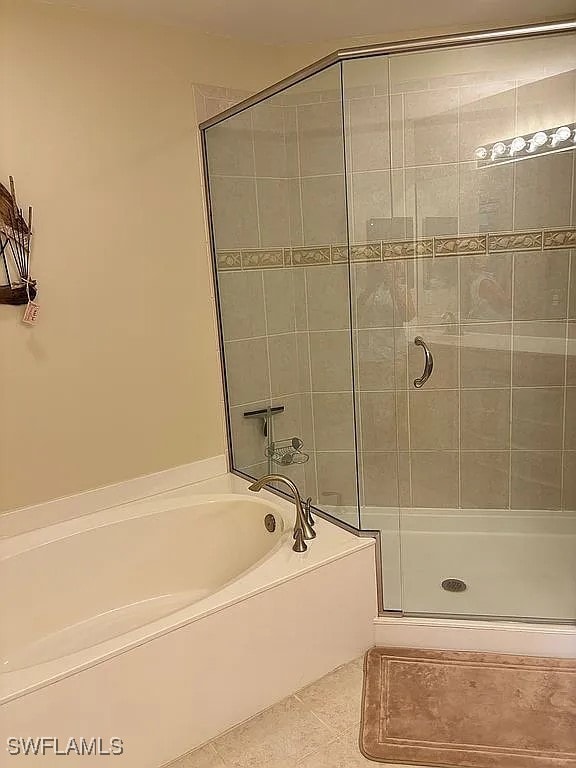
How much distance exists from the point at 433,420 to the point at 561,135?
129cm

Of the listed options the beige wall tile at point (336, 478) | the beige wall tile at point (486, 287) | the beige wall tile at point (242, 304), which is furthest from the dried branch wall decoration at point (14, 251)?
the beige wall tile at point (486, 287)

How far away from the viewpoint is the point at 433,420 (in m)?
2.85

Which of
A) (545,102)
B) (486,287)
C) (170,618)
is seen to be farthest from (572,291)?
(170,618)

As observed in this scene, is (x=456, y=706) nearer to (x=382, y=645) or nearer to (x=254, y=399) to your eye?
(x=382, y=645)

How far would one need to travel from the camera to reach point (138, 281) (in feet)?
8.46

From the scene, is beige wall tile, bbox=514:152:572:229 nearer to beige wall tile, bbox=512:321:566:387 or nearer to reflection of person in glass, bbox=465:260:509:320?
reflection of person in glass, bbox=465:260:509:320

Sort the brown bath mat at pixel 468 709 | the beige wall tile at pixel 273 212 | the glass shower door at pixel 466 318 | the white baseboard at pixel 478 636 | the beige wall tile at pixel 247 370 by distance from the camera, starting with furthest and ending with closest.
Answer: the beige wall tile at pixel 247 370 → the beige wall tile at pixel 273 212 → the glass shower door at pixel 466 318 → the white baseboard at pixel 478 636 → the brown bath mat at pixel 468 709

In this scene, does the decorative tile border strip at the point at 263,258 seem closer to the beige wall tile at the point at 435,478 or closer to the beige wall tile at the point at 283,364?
the beige wall tile at the point at 283,364

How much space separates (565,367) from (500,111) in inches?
43.0

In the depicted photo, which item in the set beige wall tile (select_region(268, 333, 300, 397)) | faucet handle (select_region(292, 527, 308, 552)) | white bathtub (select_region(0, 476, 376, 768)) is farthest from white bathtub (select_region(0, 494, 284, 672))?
beige wall tile (select_region(268, 333, 300, 397))

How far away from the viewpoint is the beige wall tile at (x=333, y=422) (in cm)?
274

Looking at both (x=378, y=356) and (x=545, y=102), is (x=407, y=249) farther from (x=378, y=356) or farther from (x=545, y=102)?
(x=545, y=102)

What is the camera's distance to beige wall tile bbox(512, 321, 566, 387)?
8.59 ft

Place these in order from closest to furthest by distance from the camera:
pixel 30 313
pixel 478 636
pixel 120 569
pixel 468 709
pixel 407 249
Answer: pixel 468 709 → pixel 478 636 → pixel 30 313 → pixel 120 569 → pixel 407 249
